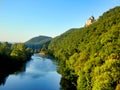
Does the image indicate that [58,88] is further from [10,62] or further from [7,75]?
[10,62]

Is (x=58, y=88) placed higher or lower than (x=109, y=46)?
lower

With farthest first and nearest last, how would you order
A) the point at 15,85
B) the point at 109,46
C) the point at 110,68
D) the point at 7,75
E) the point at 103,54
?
the point at 7,75 → the point at 15,85 → the point at 109,46 → the point at 103,54 → the point at 110,68

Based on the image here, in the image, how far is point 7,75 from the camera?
344ft

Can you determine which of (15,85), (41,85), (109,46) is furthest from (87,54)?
(15,85)

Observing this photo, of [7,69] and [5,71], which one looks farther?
[7,69]

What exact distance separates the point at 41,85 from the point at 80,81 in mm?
27666

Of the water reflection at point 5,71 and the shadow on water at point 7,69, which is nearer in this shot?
the water reflection at point 5,71

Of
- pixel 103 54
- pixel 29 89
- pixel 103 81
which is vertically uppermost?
pixel 103 54

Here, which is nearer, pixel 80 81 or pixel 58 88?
pixel 80 81

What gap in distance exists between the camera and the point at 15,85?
89.5 m

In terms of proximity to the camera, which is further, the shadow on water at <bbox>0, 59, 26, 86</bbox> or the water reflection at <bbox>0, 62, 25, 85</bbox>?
the shadow on water at <bbox>0, 59, 26, 86</bbox>

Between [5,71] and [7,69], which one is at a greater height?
[7,69]

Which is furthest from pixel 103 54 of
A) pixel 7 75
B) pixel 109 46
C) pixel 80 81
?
pixel 7 75

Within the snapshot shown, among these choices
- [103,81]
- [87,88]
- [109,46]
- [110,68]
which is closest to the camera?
[103,81]
